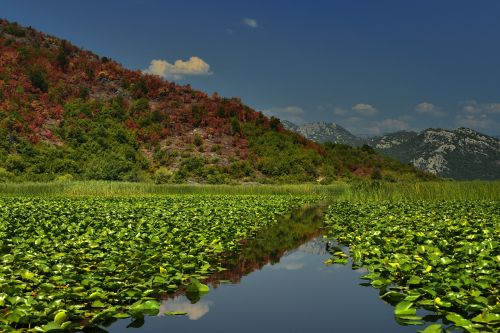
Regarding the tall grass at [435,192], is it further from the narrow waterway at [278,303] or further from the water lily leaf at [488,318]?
the water lily leaf at [488,318]

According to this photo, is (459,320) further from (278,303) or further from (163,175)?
(163,175)

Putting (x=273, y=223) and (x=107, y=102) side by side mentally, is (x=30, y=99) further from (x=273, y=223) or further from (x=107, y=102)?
(x=273, y=223)

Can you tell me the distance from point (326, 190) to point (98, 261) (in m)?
32.8

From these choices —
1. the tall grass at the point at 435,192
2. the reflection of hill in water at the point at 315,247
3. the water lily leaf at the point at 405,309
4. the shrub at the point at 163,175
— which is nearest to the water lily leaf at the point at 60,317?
the water lily leaf at the point at 405,309

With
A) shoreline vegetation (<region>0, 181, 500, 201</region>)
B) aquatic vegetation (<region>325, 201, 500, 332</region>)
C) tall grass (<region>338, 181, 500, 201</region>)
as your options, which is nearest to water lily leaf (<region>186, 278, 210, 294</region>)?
aquatic vegetation (<region>325, 201, 500, 332</region>)

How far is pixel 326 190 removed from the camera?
136 feet

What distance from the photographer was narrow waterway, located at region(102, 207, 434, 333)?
7.11m

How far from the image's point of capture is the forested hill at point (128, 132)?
173ft

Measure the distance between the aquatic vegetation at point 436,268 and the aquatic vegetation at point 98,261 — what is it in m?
3.61

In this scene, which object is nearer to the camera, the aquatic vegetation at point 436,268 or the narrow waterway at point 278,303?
the aquatic vegetation at point 436,268

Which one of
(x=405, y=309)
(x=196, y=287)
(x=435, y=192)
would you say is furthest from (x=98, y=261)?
(x=435, y=192)

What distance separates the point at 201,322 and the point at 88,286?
2383 millimetres

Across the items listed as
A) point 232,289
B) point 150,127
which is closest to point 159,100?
point 150,127

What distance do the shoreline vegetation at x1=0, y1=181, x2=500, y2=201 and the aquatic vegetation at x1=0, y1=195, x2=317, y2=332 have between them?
14.6 m
